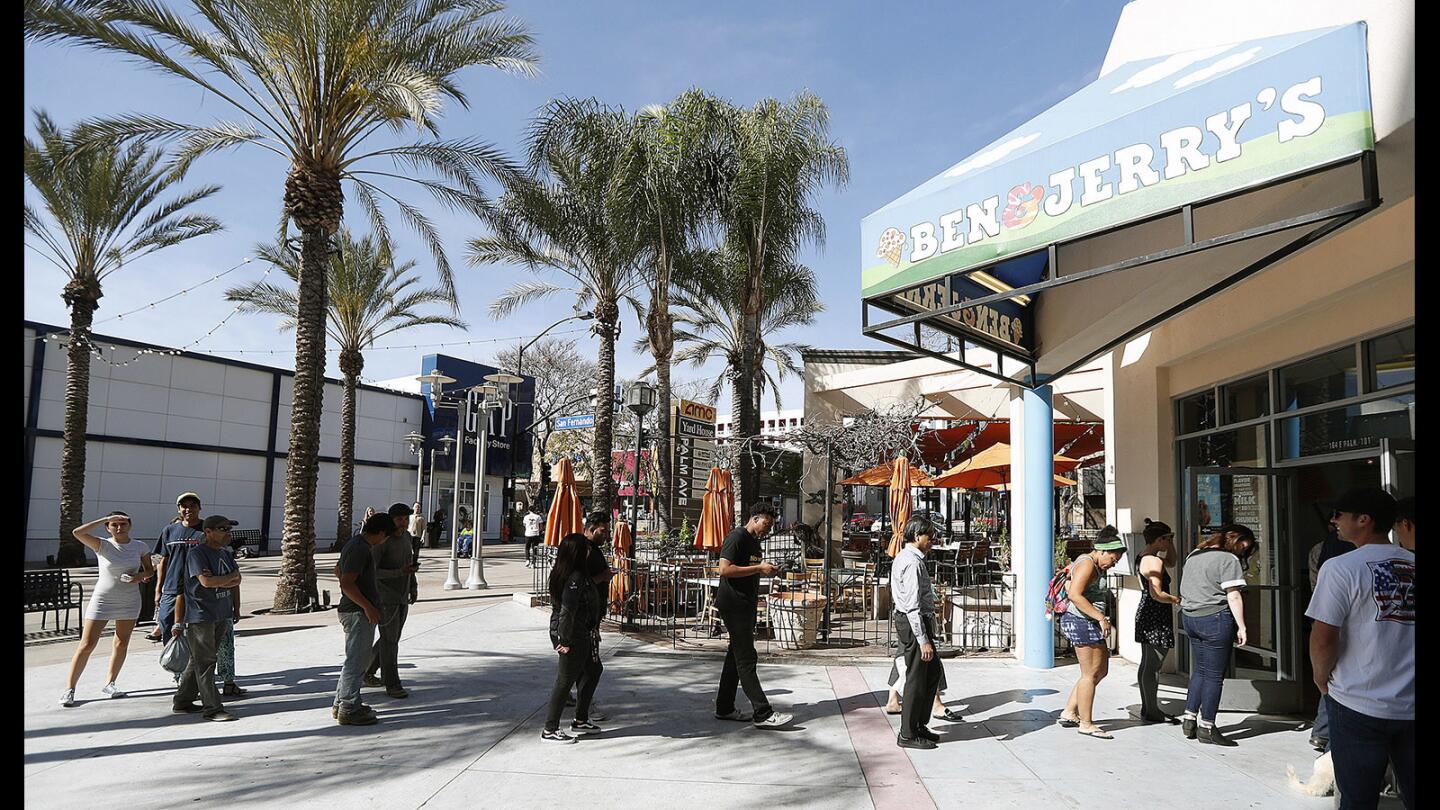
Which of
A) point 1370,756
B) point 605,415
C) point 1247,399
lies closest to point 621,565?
point 605,415

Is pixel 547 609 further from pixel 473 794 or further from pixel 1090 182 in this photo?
pixel 1090 182

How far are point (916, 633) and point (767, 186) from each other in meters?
12.7

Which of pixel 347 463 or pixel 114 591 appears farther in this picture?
pixel 347 463

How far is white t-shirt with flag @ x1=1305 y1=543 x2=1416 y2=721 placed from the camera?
3.47m

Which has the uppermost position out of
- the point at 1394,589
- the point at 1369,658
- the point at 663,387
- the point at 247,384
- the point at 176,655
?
the point at 247,384

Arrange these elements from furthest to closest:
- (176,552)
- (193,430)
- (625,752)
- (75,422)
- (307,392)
Result: (193,430)
(75,422)
(307,392)
(176,552)
(625,752)

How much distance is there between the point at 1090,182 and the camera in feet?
18.4

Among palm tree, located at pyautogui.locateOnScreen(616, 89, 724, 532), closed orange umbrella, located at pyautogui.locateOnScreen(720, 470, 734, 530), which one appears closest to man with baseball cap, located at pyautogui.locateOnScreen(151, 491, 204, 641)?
closed orange umbrella, located at pyautogui.locateOnScreen(720, 470, 734, 530)

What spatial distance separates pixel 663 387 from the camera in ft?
70.2

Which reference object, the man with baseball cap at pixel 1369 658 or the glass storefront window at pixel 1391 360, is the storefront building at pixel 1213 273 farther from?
the man with baseball cap at pixel 1369 658

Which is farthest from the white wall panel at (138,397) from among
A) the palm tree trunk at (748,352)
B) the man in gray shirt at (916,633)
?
the man in gray shirt at (916,633)

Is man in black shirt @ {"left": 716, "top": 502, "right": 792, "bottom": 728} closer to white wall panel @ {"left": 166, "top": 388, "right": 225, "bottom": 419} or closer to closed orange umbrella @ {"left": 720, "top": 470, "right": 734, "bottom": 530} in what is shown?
closed orange umbrella @ {"left": 720, "top": 470, "right": 734, "bottom": 530}

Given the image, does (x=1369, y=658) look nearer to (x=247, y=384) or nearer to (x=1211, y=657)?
(x=1211, y=657)
